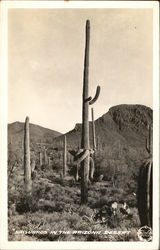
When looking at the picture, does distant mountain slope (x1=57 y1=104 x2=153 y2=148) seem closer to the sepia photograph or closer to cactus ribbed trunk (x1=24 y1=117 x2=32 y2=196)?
the sepia photograph

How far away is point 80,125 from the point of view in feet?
6.15

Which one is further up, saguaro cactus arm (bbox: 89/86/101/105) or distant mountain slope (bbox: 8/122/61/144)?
saguaro cactus arm (bbox: 89/86/101/105)

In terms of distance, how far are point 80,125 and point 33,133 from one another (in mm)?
222

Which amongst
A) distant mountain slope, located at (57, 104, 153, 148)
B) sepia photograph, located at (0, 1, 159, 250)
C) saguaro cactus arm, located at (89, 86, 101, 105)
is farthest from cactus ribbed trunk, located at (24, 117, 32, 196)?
saguaro cactus arm, located at (89, 86, 101, 105)

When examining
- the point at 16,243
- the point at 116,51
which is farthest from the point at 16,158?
the point at 116,51

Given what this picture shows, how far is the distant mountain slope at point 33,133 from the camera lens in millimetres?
1850

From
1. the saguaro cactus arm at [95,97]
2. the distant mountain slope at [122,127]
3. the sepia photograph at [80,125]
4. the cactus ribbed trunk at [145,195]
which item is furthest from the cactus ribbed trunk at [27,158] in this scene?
the cactus ribbed trunk at [145,195]

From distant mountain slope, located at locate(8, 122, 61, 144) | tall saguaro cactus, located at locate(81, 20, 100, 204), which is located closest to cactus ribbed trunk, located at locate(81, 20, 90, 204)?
tall saguaro cactus, located at locate(81, 20, 100, 204)

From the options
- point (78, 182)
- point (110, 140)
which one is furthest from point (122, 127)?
point (78, 182)

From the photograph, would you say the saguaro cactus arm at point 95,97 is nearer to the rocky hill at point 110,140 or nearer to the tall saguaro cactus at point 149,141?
the rocky hill at point 110,140

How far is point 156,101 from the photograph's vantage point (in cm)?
185

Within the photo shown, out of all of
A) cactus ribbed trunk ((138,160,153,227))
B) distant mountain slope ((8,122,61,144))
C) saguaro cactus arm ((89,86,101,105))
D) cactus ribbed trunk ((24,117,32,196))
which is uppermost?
saguaro cactus arm ((89,86,101,105))

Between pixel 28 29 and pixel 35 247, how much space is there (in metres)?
1.01

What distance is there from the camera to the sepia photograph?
6.05ft
